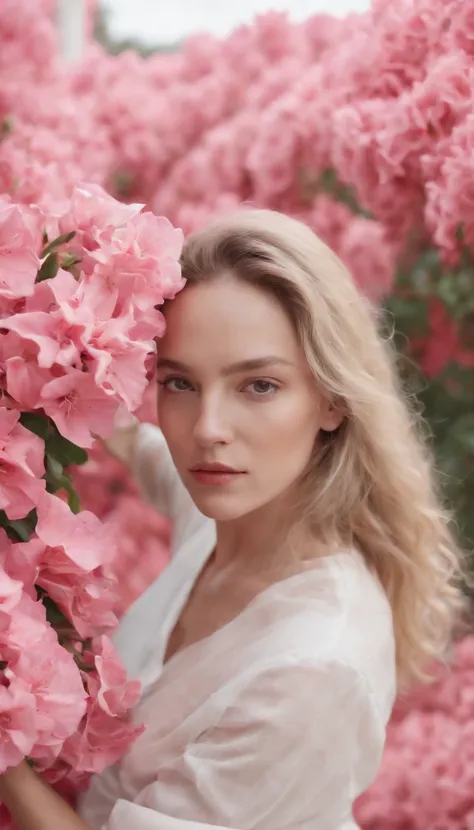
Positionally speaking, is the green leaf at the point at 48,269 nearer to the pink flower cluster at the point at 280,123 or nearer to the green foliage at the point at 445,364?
the pink flower cluster at the point at 280,123

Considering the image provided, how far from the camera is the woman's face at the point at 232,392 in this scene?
0.93m

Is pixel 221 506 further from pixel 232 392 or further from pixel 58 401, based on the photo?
pixel 58 401

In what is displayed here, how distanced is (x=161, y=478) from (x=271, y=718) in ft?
1.71

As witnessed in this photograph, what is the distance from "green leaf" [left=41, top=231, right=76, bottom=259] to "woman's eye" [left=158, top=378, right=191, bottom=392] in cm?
19

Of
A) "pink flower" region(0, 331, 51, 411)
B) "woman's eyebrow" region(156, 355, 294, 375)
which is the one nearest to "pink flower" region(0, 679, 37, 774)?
"pink flower" region(0, 331, 51, 411)

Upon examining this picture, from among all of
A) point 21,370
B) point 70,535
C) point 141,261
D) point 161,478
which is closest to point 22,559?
point 70,535

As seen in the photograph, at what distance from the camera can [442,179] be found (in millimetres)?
1242

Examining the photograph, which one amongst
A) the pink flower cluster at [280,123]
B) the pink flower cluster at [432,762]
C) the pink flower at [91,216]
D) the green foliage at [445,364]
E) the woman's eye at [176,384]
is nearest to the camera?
the pink flower at [91,216]

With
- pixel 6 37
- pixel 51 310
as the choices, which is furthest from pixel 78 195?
pixel 6 37

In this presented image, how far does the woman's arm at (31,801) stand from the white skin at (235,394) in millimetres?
299

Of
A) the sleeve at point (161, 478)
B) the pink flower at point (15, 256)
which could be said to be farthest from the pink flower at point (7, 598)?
the sleeve at point (161, 478)

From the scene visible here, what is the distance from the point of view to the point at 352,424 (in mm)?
1047

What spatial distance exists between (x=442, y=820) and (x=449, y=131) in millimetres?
937

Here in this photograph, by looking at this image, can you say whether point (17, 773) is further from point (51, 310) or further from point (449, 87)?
point (449, 87)
